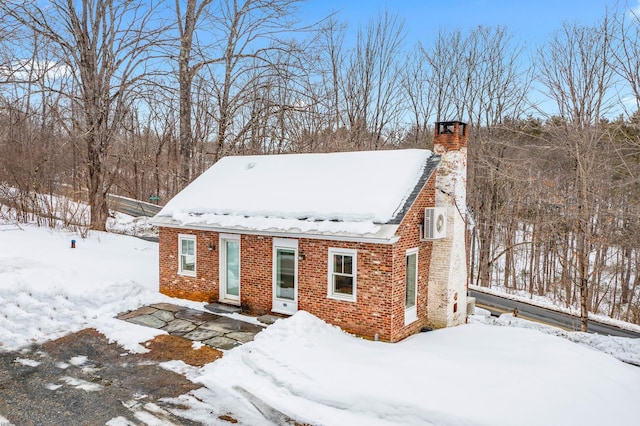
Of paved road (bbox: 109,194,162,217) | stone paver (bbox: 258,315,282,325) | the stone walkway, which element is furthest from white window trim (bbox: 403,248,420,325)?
paved road (bbox: 109,194,162,217)

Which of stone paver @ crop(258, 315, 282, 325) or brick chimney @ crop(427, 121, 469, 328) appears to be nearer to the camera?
stone paver @ crop(258, 315, 282, 325)

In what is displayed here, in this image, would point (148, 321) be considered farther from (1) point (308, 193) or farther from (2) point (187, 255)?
(1) point (308, 193)

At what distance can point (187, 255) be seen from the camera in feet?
38.4

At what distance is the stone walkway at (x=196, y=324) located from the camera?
888 cm

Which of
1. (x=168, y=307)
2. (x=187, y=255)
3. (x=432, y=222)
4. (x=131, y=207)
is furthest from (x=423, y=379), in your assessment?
(x=131, y=207)

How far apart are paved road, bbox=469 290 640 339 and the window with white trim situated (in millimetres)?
12736

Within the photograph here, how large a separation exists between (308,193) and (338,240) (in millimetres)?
1938

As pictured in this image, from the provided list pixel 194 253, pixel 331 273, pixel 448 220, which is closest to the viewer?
pixel 331 273

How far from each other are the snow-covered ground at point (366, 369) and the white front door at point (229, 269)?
3.70 feet

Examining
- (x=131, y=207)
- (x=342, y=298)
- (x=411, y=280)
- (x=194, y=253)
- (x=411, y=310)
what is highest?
(x=131, y=207)

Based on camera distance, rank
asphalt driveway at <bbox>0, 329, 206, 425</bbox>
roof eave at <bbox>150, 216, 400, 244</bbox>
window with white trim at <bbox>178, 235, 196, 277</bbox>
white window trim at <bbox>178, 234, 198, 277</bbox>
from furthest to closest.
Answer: window with white trim at <bbox>178, 235, 196, 277</bbox>
white window trim at <bbox>178, 234, 198, 277</bbox>
roof eave at <bbox>150, 216, 400, 244</bbox>
asphalt driveway at <bbox>0, 329, 206, 425</bbox>

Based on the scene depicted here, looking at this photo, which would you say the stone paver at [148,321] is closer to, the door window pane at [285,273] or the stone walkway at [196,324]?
the stone walkway at [196,324]

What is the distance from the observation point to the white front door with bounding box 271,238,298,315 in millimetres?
10062

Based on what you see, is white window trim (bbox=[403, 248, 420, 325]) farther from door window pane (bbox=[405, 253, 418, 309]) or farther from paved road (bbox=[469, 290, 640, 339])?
paved road (bbox=[469, 290, 640, 339])
